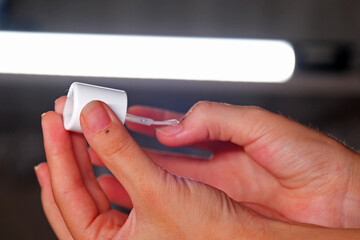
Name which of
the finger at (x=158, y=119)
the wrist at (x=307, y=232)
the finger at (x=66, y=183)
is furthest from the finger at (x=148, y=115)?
the wrist at (x=307, y=232)

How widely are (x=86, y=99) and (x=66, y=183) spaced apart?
0.15 metres

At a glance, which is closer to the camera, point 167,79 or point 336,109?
point 167,79

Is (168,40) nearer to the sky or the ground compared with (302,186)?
nearer to the sky

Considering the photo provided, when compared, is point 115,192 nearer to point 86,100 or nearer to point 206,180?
point 206,180

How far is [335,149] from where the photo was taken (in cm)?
65

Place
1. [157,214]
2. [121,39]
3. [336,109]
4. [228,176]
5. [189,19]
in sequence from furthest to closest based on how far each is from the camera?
[336,109]
[189,19]
[121,39]
[228,176]
[157,214]

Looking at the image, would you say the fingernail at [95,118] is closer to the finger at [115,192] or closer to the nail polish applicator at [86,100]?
the nail polish applicator at [86,100]

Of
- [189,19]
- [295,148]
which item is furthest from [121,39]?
[295,148]

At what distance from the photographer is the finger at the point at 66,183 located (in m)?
0.56

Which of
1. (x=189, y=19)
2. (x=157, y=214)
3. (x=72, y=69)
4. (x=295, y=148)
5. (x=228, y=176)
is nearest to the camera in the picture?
(x=157, y=214)

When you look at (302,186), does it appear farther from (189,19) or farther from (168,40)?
(189,19)

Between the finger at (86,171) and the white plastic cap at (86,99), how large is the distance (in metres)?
0.07

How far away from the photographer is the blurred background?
1.56 m

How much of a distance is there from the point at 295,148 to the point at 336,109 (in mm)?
1277
